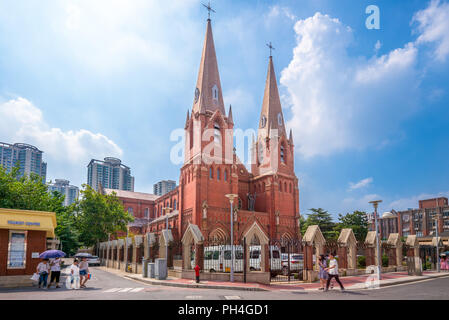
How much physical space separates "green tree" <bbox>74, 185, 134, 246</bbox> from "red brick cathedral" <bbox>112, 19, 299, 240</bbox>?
8675 millimetres

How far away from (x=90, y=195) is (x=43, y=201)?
50.7 feet

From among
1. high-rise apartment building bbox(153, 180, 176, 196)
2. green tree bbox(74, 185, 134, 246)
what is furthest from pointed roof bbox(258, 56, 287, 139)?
high-rise apartment building bbox(153, 180, 176, 196)

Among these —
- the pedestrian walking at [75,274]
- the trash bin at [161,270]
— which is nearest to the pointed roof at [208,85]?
the trash bin at [161,270]

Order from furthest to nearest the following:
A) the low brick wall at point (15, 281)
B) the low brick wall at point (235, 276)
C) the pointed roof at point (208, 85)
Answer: the pointed roof at point (208, 85), the low brick wall at point (235, 276), the low brick wall at point (15, 281)

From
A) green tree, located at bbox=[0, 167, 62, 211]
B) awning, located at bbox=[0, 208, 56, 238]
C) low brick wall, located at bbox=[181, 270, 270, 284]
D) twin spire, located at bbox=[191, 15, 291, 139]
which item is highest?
twin spire, located at bbox=[191, 15, 291, 139]

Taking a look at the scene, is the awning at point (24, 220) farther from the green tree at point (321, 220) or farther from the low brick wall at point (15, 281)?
the green tree at point (321, 220)

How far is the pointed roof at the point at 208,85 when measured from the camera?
158 ft

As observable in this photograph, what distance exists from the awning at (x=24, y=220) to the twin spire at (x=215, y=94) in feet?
103

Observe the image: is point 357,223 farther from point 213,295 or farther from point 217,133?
point 213,295

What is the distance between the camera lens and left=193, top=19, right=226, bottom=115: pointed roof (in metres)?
48.2

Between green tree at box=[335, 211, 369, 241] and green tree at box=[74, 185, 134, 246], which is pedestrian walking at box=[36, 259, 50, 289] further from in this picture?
green tree at box=[335, 211, 369, 241]

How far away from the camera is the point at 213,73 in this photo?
5009 centimetres

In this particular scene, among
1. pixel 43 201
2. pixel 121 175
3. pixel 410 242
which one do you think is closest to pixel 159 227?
pixel 43 201

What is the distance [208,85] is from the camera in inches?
1935
